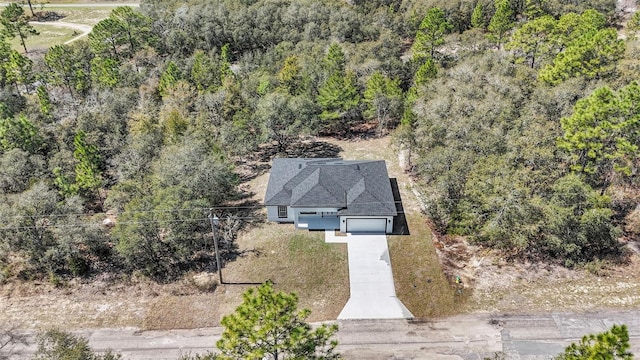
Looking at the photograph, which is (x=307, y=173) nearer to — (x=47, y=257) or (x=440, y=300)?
(x=440, y=300)

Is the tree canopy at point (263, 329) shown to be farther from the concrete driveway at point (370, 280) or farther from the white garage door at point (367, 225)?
the white garage door at point (367, 225)

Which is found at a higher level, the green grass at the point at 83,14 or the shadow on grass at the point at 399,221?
the green grass at the point at 83,14

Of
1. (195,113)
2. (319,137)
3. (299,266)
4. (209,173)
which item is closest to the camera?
(299,266)

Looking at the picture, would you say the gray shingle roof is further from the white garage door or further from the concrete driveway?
the concrete driveway

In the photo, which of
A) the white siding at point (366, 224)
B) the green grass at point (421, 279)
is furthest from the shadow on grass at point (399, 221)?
the white siding at point (366, 224)

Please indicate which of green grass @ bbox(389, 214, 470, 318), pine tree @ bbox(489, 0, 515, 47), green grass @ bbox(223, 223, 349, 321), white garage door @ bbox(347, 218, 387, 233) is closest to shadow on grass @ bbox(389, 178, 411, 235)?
green grass @ bbox(389, 214, 470, 318)

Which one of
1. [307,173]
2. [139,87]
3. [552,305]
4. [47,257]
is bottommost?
[552,305]

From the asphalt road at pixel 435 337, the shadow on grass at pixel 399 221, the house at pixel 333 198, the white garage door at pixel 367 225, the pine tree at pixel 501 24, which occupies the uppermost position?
the pine tree at pixel 501 24

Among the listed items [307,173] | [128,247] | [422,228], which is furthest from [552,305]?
[128,247]

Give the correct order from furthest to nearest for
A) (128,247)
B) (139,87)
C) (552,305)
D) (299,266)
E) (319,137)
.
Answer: (139,87) → (319,137) → (299,266) → (128,247) → (552,305)
